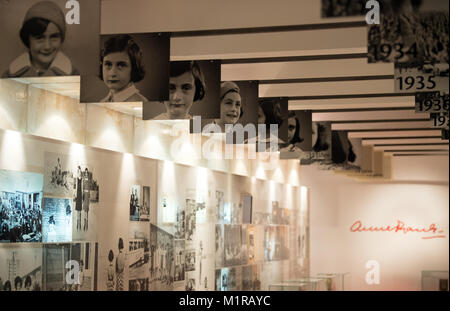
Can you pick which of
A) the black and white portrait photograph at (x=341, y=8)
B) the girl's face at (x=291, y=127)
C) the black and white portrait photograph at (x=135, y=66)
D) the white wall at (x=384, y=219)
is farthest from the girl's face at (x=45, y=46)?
the white wall at (x=384, y=219)

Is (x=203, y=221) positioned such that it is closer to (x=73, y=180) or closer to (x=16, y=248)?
(x=73, y=180)

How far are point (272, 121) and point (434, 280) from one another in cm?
1167

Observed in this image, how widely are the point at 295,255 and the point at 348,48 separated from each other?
36.2 ft

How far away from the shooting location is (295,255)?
1789cm

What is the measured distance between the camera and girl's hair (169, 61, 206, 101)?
786 cm

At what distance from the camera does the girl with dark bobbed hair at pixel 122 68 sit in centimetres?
651

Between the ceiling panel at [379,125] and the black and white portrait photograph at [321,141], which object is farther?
the ceiling panel at [379,125]

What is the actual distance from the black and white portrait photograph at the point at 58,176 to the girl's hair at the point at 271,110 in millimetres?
2493

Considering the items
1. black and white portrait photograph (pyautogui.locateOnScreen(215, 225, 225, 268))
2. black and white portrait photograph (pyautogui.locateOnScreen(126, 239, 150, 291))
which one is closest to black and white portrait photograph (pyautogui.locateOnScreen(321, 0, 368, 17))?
black and white portrait photograph (pyautogui.locateOnScreen(126, 239, 150, 291))

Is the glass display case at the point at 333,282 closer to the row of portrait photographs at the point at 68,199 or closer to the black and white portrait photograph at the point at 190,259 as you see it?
the black and white portrait photograph at the point at 190,259

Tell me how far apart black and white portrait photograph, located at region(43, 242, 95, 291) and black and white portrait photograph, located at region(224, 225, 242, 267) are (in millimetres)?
4384
